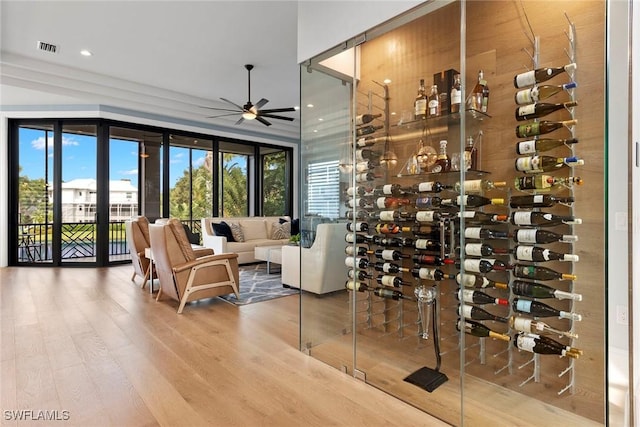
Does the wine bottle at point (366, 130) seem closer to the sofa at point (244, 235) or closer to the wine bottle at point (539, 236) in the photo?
the wine bottle at point (539, 236)

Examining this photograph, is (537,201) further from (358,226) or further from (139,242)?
(139,242)

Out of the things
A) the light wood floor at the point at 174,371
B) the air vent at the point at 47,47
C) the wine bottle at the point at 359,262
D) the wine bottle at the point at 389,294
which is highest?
the air vent at the point at 47,47

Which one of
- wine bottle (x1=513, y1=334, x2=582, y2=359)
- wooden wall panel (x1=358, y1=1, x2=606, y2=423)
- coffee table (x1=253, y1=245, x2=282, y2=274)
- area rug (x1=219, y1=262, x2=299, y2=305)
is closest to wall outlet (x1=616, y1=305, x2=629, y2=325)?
wooden wall panel (x1=358, y1=1, x2=606, y2=423)

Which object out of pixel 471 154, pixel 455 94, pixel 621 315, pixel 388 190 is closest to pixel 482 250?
pixel 471 154

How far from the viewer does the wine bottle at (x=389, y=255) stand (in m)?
2.76

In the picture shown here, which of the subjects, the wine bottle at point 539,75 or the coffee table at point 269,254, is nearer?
the wine bottle at point 539,75

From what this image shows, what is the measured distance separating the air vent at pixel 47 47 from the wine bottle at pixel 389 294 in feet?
16.7

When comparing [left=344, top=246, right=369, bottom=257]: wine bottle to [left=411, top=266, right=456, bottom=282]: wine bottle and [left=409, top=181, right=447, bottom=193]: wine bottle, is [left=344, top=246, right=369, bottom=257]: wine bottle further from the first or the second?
[left=409, top=181, right=447, bottom=193]: wine bottle

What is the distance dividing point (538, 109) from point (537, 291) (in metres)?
1.07

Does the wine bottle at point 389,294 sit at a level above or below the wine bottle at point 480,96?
below

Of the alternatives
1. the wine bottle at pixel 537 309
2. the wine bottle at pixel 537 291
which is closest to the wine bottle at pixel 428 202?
the wine bottle at pixel 537 291

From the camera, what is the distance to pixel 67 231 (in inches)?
260

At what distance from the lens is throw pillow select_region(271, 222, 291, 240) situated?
24.1 ft

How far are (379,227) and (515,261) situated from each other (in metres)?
0.98
